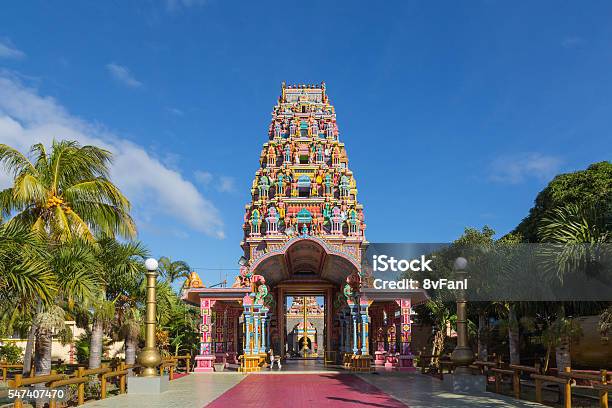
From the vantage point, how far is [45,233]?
54.6 ft

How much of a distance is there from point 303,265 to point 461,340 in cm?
1957

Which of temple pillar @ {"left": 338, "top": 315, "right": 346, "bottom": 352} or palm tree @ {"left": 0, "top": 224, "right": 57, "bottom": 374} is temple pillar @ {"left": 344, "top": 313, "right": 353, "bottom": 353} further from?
palm tree @ {"left": 0, "top": 224, "right": 57, "bottom": 374}

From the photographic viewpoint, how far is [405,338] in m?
27.8

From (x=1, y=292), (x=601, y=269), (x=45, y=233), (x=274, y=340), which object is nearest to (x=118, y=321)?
(x=45, y=233)

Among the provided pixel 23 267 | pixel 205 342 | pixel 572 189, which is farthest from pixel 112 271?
pixel 572 189

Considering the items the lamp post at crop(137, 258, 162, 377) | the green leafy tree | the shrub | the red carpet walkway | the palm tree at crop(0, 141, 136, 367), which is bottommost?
the shrub

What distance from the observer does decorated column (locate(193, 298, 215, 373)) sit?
1059 inches

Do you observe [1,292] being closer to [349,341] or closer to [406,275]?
[349,341]

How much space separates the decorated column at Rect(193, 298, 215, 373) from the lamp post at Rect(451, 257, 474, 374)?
1391 centimetres

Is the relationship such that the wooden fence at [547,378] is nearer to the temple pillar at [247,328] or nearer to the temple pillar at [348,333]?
the temple pillar at [348,333]

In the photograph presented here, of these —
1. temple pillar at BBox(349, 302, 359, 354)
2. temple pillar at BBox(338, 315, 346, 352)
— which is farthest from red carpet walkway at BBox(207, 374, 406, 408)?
temple pillar at BBox(338, 315, 346, 352)

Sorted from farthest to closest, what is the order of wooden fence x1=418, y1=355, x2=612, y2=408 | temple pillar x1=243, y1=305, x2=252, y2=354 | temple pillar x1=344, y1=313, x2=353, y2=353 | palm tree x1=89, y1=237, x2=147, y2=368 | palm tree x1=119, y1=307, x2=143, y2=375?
1. temple pillar x1=344, y1=313, x2=353, y2=353
2. temple pillar x1=243, y1=305, x2=252, y2=354
3. palm tree x1=119, y1=307, x2=143, y2=375
4. palm tree x1=89, y1=237, x2=147, y2=368
5. wooden fence x1=418, y1=355, x2=612, y2=408

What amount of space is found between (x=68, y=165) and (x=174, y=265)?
29.8m

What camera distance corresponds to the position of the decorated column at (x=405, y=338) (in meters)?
27.4
